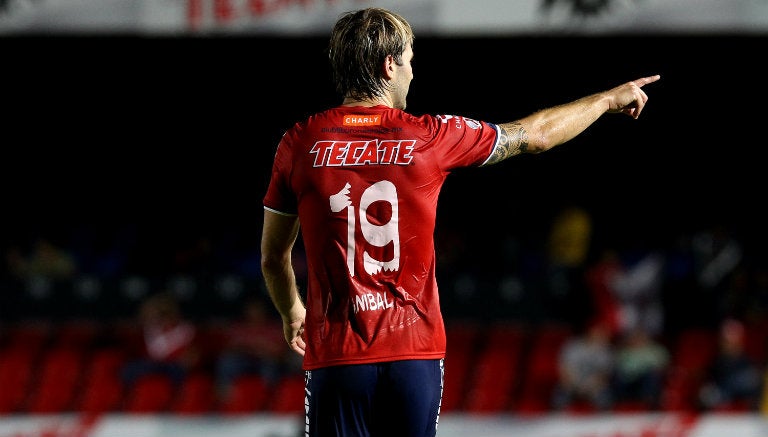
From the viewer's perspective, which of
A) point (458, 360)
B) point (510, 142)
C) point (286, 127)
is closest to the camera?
point (510, 142)

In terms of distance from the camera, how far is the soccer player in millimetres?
2822

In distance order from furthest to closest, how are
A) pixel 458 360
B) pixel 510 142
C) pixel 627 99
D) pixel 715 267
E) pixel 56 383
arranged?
pixel 715 267
pixel 458 360
pixel 56 383
pixel 627 99
pixel 510 142

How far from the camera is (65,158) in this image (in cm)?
1518

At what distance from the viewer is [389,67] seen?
9.45 ft

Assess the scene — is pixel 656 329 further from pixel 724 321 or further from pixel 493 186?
pixel 493 186

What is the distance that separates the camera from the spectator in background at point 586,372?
9.68 metres

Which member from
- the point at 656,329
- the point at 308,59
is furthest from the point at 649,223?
the point at 308,59

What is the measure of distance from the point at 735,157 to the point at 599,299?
16.5 feet

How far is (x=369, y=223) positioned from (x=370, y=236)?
3cm

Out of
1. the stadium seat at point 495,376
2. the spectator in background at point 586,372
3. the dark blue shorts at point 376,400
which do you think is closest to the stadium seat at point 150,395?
the stadium seat at point 495,376

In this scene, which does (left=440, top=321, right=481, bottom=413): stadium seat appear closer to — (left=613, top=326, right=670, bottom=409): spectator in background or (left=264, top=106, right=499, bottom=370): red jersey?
(left=613, top=326, right=670, bottom=409): spectator in background

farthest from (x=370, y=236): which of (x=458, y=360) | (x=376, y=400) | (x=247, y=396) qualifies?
(x=458, y=360)

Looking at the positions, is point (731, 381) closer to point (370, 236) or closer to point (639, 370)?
→ point (639, 370)

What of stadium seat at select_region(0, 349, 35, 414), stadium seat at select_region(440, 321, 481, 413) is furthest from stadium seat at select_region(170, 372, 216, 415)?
stadium seat at select_region(440, 321, 481, 413)
